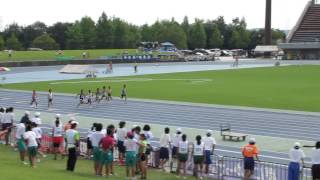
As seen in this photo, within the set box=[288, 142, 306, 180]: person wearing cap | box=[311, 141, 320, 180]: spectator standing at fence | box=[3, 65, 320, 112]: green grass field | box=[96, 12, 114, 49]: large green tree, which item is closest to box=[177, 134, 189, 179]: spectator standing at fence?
box=[288, 142, 306, 180]: person wearing cap

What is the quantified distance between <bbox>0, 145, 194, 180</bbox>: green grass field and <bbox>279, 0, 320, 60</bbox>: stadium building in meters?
74.8

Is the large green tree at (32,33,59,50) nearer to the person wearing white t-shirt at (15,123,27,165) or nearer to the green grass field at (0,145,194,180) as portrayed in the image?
the green grass field at (0,145,194,180)

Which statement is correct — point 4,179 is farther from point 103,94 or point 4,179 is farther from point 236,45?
point 236,45

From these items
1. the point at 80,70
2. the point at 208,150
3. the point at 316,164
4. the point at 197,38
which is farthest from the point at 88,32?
the point at 316,164

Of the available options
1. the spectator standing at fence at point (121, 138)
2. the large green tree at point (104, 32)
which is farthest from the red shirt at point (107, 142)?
the large green tree at point (104, 32)

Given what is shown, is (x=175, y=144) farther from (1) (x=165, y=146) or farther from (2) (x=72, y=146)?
(2) (x=72, y=146)

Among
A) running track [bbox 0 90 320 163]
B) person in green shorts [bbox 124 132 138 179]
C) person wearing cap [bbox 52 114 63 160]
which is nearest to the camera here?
person in green shorts [bbox 124 132 138 179]

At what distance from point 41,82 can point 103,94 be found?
1575 centimetres

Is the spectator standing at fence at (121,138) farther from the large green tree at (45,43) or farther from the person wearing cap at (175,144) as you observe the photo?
the large green tree at (45,43)

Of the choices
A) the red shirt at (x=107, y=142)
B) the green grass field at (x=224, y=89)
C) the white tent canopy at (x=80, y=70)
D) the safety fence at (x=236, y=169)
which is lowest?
the green grass field at (x=224, y=89)

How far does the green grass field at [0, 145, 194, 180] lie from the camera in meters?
11.4

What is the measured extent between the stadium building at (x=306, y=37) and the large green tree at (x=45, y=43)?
41.0 metres

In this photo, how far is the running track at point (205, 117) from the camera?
22.4 metres

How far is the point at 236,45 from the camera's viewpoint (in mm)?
117625
